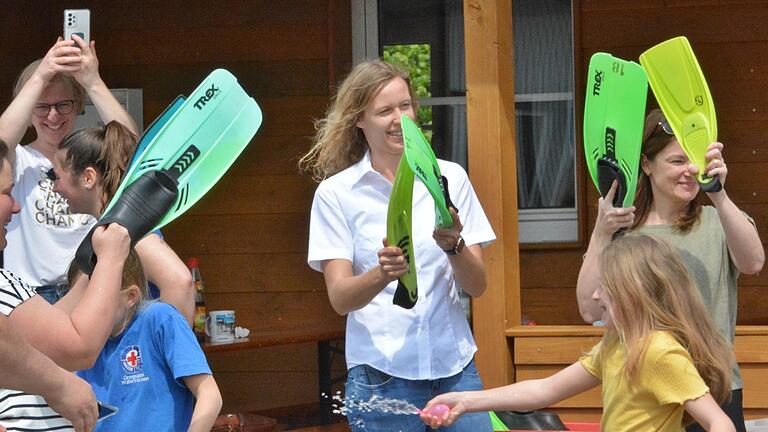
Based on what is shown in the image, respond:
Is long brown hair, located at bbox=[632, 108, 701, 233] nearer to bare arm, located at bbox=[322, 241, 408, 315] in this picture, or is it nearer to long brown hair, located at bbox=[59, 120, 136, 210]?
bare arm, located at bbox=[322, 241, 408, 315]

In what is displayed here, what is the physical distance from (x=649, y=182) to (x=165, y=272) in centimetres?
124

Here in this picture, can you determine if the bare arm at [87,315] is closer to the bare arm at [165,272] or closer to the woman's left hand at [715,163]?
the bare arm at [165,272]

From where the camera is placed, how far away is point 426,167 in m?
2.82

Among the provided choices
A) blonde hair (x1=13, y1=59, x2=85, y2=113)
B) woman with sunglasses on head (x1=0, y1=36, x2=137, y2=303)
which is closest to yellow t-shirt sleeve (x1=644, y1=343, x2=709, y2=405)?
woman with sunglasses on head (x1=0, y1=36, x2=137, y2=303)

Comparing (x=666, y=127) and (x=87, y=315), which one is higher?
(x=666, y=127)

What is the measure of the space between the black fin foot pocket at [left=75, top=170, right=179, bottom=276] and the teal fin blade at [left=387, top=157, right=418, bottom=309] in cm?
61

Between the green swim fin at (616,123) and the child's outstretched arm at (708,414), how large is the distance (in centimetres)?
59

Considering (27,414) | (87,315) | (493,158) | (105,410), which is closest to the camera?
(87,315)

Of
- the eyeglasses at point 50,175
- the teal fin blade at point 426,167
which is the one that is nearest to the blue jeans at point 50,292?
the eyeglasses at point 50,175

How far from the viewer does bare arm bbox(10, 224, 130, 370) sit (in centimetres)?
231

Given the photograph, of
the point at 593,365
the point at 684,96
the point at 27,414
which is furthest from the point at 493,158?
the point at 27,414

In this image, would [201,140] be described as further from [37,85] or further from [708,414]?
[37,85]

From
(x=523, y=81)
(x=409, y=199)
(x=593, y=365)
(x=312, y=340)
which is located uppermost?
(x=523, y=81)

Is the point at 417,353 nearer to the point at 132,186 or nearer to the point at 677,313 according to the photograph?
the point at 677,313
